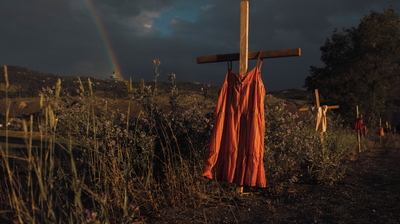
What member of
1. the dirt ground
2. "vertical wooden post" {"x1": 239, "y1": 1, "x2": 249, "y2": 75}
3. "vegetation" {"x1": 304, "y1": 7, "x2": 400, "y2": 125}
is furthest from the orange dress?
"vegetation" {"x1": 304, "y1": 7, "x2": 400, "y2": 125}

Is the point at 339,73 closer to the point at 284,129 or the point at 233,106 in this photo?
the point at 284,129

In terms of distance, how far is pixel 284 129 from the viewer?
4.02m

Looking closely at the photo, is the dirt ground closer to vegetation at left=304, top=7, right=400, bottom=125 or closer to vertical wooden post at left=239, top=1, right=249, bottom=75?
vertical wooden post at left=239, top=1, right=249, bottom=75

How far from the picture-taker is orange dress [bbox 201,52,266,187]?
9.78 feet

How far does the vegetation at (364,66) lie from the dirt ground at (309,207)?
11654 mm

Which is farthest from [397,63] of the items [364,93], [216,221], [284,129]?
[216,221]

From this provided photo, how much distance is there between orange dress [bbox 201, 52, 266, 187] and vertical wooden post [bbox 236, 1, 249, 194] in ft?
0.68

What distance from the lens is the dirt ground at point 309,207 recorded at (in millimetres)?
2816

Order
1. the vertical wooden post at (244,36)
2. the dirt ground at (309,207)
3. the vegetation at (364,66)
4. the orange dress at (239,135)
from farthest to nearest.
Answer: the vegetation at (364,66)
the vertical wooden post at (244,36)
the orange dress at (239,135)
the dirt ground at (309,207)

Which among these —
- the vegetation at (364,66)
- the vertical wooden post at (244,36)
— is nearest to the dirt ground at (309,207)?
the vertical wooden post at (244,36)

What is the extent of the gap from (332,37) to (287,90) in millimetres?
39854

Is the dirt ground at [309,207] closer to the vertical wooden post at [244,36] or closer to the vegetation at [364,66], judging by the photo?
the vertical wooden post at [244,36]

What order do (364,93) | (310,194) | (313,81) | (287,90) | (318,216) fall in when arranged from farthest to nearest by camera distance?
(287,90) < (313,81) < (364,93) < (310,194) < (318,216)

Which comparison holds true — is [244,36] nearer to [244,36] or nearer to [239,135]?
[244,36]
